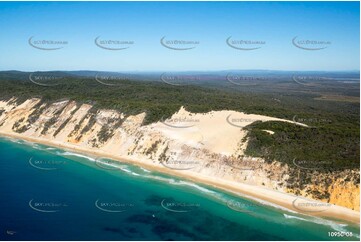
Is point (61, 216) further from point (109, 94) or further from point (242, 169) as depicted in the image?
point (109, 94)

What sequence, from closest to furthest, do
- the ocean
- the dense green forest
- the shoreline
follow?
the ocean
the shoreline
the dense green forest

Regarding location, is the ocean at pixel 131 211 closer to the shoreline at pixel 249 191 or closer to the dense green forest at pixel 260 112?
the shoreline at pixel 249 191

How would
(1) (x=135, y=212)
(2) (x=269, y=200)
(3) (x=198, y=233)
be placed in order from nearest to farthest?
(3) (x=198, y=233) < (1) (x=135, y=212) < (2) (x=269, y=200)

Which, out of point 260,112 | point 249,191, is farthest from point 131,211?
point 260,112

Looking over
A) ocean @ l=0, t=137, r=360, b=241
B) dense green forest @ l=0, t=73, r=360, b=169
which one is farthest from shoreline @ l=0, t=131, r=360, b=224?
dense green forest @ l=0, t=73, r=360, b=169

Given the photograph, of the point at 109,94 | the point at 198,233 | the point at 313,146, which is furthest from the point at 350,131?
the point at 109,94

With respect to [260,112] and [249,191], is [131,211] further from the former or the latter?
[260,112]

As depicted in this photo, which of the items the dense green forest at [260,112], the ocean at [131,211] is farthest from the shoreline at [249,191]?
the dense green forest at [260,112]

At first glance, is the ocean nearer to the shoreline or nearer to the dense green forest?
the shoreline
